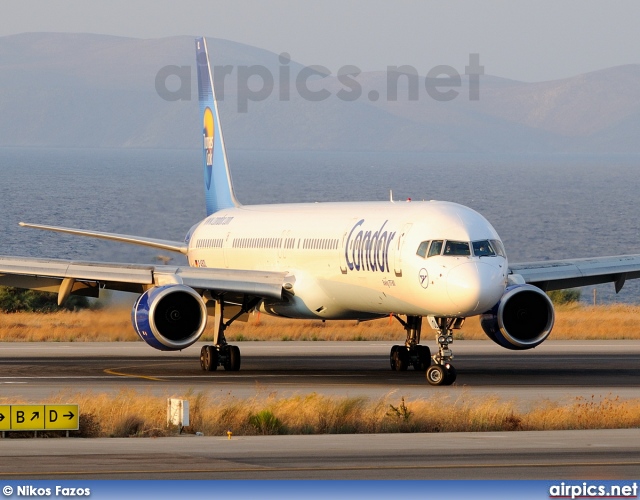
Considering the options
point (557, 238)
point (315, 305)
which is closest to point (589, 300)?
point (557, 238)

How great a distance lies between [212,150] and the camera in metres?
51.7

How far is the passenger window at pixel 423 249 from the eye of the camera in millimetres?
33219

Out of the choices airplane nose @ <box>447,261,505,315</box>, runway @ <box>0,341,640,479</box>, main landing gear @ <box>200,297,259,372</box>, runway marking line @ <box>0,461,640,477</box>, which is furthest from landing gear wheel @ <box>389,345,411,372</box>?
runway marking line @ <box>0,461,640,477</box>

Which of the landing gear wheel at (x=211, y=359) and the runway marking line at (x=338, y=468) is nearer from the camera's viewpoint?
the runway marking line at (x=338, y=468)

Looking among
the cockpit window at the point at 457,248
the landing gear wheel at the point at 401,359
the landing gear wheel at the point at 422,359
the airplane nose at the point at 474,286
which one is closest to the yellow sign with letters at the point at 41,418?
the airplane nose at the point at 474,286

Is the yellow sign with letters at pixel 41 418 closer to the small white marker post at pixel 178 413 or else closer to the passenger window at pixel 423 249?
the small white marker post at pixel 178 413

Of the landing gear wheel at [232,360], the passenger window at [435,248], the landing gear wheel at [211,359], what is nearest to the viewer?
the passenger window at [435,248]

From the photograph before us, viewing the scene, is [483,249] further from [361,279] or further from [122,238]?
[122,238]

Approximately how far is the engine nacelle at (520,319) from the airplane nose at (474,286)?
3.25 metres

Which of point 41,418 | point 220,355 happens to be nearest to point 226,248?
point 220,355

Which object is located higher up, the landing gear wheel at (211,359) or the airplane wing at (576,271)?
the airplane wing at (576,271)

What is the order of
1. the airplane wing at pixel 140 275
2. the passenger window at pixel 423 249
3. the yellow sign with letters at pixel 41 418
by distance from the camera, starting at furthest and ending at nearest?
the airplane wing at pixel 140 275 < the passenger window at pixel 423 249 < the yellow sign with letters at pixel 41 418

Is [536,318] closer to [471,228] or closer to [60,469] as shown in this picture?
[471,228]

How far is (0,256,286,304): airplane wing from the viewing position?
36781mm
